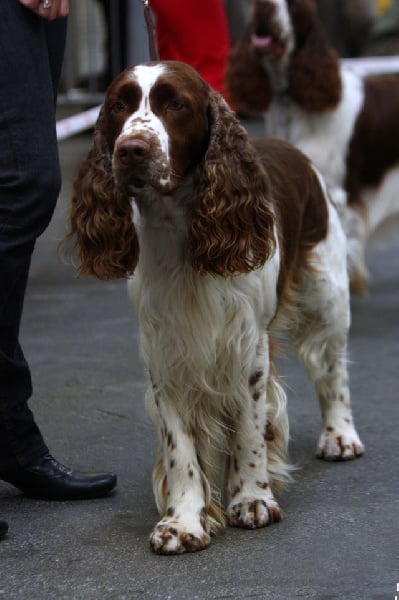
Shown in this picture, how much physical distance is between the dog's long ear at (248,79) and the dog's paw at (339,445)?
9.40 ft

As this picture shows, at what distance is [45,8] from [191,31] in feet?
8.22

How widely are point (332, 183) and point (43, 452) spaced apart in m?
3.23

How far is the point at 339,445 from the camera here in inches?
163

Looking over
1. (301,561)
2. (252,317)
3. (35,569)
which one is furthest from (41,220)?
(301,561)

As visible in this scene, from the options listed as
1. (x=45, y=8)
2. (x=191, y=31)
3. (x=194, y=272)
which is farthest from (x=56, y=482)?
(x=191, y=31)

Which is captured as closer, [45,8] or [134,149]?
[134,149]

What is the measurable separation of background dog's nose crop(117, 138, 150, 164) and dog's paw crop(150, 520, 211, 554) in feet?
3.26

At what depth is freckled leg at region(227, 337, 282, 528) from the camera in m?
3.54

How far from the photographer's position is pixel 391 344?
593 cm

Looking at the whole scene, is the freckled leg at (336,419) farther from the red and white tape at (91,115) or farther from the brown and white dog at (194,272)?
the red and white tape at (91,115)

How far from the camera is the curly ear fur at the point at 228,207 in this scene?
3.24 m

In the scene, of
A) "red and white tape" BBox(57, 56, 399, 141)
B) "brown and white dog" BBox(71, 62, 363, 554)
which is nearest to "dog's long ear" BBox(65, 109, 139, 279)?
"brown and white dog" BBox(71, 62, 363, 554)

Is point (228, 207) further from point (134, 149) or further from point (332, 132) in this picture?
point (332, 132)

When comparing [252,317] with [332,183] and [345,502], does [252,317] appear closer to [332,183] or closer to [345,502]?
[345,502]
